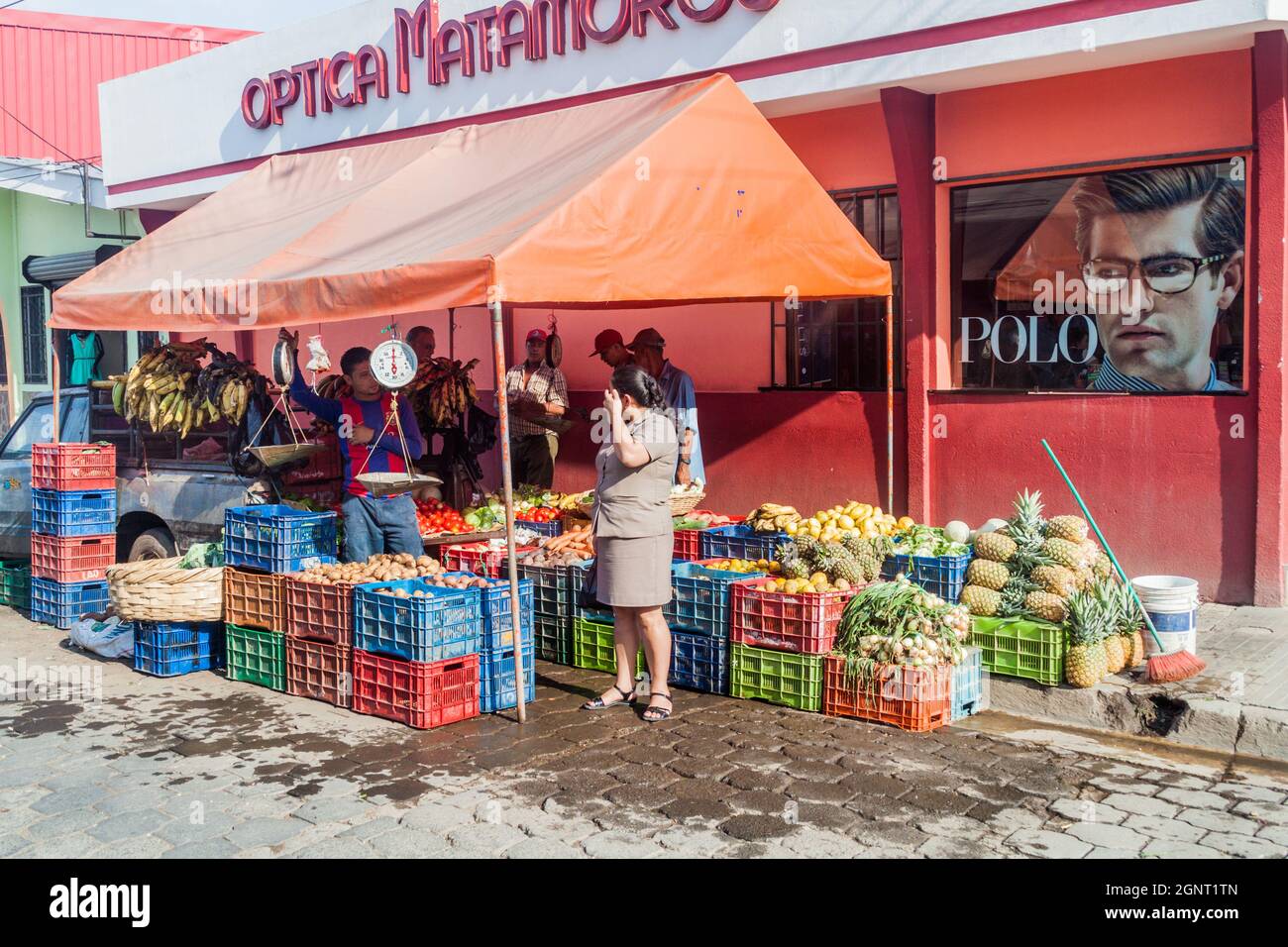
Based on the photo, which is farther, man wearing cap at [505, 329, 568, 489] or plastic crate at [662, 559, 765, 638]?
man wearing cap at [505, 329, 568, 489]

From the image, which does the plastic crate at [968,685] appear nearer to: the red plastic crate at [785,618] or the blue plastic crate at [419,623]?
the red plastic crate at [785,618]

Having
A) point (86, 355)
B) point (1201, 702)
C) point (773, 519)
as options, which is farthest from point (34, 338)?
point (1201, 702)

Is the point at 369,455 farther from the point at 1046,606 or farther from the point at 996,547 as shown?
the point at 1046,606

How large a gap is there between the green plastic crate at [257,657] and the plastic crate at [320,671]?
0.33 feet

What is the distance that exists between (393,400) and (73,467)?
308 cm

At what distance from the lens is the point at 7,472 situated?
10852 millimetres

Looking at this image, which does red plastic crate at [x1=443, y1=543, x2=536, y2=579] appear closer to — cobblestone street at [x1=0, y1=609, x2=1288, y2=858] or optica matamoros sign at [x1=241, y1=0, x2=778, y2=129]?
cobblestone street at [x1=0, y1=609, x2=1288, y2=858]

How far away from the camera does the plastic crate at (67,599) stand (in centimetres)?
973

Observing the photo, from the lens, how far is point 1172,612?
712 cm

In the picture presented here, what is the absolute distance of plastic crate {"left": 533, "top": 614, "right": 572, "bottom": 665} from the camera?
8281mm

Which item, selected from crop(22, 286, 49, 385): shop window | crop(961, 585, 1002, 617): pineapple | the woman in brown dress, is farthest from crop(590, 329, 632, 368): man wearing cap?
crop(22, 286, 49, 385): shop window

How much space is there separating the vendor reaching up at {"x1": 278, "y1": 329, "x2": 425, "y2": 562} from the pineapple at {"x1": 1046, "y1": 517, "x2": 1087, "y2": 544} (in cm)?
414

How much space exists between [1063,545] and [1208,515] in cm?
184

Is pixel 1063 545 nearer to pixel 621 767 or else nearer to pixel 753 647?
pixel 753 647
